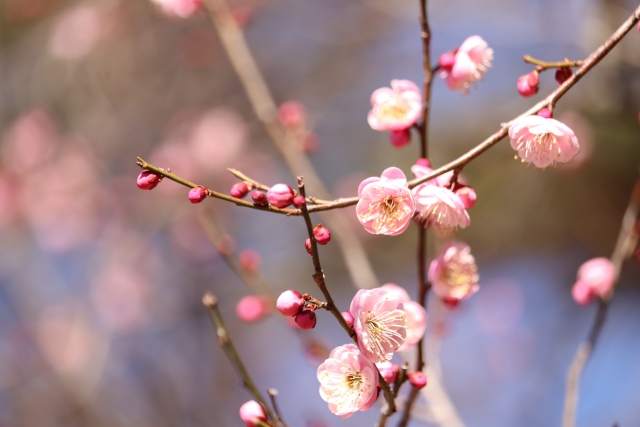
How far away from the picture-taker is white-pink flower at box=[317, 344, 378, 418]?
2.46 feet

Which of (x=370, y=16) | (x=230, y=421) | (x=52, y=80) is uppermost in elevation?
(x=370, y=16)

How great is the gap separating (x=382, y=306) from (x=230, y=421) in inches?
117

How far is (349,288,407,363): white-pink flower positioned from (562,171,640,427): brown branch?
485 millimetres

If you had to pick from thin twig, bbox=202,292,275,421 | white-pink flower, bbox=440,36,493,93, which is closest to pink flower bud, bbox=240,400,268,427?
thin twig, bbox=202,292,275,421

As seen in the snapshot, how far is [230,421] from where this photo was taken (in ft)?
11.2

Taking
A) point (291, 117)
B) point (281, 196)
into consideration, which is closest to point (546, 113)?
point (281, 196)

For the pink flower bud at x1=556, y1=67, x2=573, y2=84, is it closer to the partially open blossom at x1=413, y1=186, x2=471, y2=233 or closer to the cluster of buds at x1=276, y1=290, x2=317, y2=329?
the partially open blossom at x1=413, y1=186, x2=471, y2=233

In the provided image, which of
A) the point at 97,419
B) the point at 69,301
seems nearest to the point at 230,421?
the point at 97,419

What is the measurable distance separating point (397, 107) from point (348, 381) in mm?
543

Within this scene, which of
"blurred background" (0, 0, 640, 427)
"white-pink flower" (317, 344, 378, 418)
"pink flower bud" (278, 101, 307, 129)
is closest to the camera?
"white-pink flower" (317, 344, 378, 418)

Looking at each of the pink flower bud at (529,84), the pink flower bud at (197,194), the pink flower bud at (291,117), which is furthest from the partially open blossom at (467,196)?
the pink flower bud at (291,117)

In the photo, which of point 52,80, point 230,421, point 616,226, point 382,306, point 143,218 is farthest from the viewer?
point 143,218

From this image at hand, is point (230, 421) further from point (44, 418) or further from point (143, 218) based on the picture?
point (143, 218)

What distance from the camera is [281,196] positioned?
2.43ft
